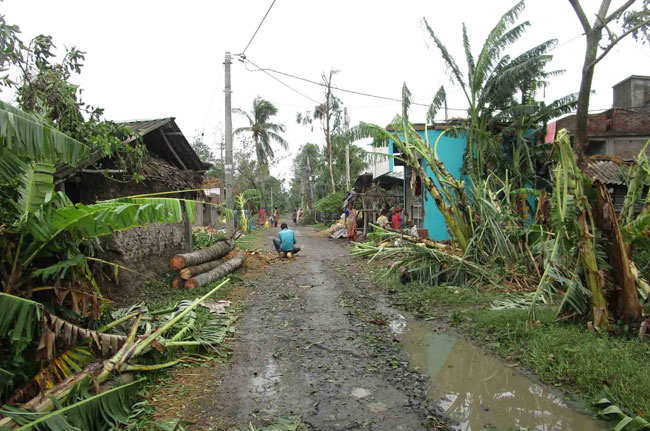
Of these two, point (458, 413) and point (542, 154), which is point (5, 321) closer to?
point (458, 413)

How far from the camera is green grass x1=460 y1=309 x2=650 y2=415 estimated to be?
149 inches

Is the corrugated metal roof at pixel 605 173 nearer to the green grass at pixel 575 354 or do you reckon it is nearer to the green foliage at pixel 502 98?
the green foliage at pixel 502 98

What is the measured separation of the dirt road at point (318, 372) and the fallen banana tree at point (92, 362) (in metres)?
0.63

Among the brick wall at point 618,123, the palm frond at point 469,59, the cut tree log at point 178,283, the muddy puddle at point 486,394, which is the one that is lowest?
the muddy puddle at point 486,394

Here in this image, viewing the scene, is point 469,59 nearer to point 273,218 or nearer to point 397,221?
point 397,221

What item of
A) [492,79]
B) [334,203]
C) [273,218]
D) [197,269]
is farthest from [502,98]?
[273,218]

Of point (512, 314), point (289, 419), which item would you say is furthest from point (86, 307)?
point (512, 314)

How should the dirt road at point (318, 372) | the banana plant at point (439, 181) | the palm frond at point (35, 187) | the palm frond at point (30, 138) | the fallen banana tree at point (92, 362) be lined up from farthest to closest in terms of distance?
the banana plant at point (439, 181)
the palm frond at point (35, 187)
the dirt road at point (318, 372)
the fallen banana tree at point (92, 362)
the palm frond at point (30, 138)

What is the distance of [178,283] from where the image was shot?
8.86m

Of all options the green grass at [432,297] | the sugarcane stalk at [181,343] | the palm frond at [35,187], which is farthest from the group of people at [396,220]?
the palm frond at [35,187]

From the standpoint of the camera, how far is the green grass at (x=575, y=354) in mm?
3777

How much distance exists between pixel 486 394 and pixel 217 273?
6.86 m

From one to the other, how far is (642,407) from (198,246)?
10.0m

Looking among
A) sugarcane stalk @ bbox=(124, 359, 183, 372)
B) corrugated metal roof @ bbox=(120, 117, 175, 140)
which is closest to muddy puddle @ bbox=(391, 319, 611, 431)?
sugarcane stalk @ bbox=(124, 359, 183, 372)
